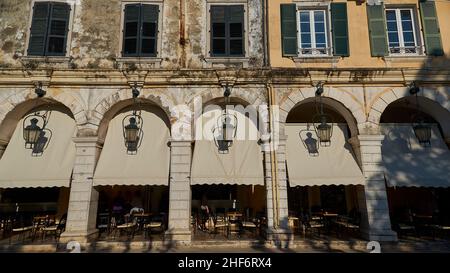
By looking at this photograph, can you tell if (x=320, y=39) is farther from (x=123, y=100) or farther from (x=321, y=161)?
(x=123, y=100)

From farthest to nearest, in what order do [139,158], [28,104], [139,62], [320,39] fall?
[320,39] < [139,62] < [28,104] < [139,158]

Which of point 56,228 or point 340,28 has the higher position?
point 340,28

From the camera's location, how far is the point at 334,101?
9.28 metres

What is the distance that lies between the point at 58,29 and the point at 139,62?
2.86 meters

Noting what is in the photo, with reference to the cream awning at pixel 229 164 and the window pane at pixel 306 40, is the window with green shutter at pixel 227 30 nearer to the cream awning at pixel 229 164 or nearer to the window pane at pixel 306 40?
the window pane at pixel 306 40

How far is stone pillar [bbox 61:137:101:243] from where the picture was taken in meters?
8.26

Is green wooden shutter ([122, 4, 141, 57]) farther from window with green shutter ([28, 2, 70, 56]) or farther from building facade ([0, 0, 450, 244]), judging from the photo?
window with green shutter ([28, 2, 70, 56])

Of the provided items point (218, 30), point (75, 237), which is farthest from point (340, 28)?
point (75, 237)

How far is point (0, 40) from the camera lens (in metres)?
9.59

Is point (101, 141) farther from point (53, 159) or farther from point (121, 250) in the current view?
point (121, 250)

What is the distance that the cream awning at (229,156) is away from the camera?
8516 millimetres

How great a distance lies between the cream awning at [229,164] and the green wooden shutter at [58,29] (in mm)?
5238

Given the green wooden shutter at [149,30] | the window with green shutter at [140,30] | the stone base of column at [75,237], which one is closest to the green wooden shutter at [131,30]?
the window with green shutter at [140,30]

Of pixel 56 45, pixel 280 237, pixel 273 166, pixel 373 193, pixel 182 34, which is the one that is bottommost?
pixel 280 237
